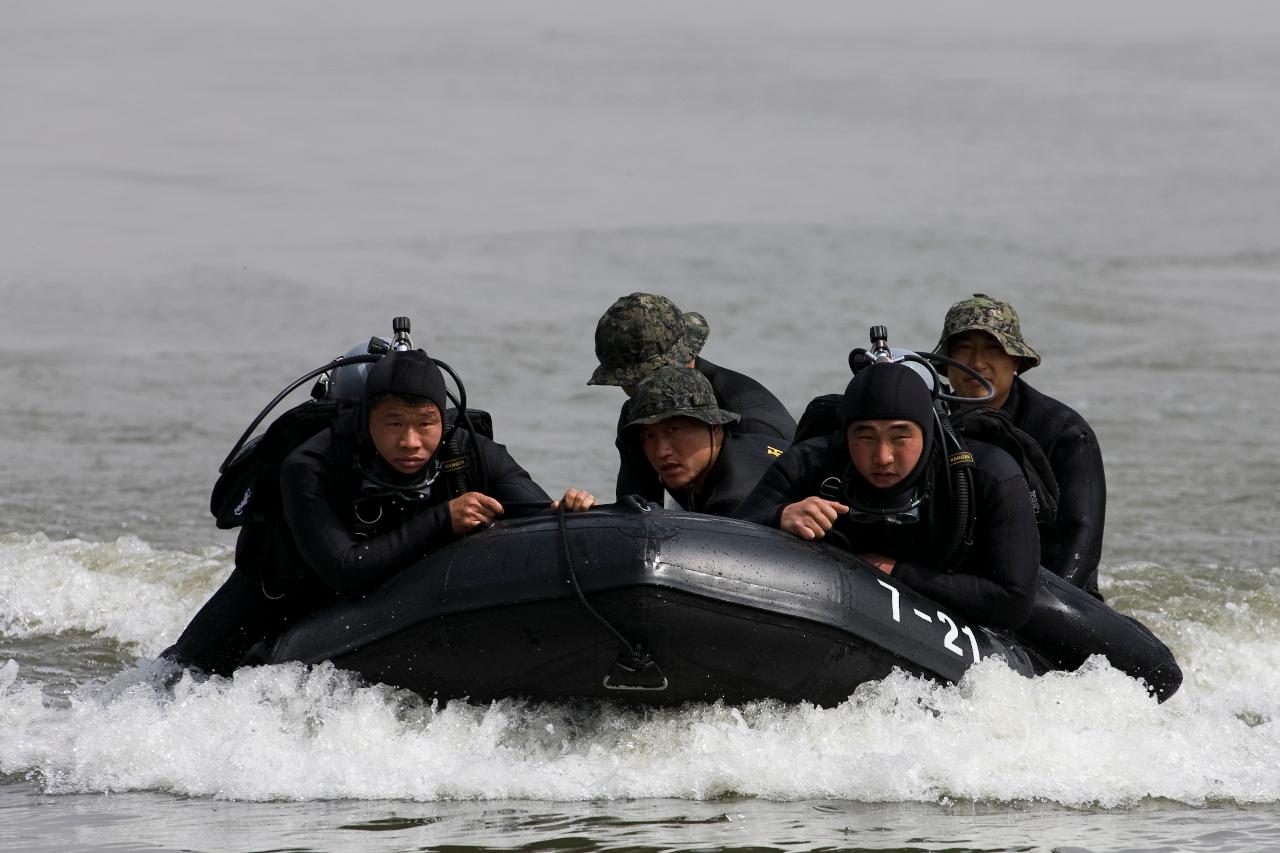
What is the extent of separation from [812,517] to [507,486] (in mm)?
1018

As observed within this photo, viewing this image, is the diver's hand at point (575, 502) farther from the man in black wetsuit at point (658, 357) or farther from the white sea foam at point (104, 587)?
the white sea foam at point (104, 587)

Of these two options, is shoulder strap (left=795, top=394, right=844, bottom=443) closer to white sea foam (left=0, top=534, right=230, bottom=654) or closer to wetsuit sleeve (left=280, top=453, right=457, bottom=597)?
wetsuit sleeve (left=280, top=453, right=457, bottom=597)

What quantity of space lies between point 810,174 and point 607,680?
1039 inches

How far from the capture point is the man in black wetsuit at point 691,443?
6535mm

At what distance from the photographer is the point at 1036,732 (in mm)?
6059

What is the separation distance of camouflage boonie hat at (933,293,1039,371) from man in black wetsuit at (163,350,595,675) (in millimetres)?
1875

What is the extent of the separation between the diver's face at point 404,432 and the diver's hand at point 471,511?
166 mm

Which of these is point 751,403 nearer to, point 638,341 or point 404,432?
point 638,341

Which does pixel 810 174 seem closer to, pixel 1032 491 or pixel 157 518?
pixel 157 518

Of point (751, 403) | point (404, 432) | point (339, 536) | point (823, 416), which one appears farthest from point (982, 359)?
point (339, 536)

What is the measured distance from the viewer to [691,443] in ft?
21.8

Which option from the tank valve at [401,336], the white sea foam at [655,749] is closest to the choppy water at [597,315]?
the white sea foam at [655,749]

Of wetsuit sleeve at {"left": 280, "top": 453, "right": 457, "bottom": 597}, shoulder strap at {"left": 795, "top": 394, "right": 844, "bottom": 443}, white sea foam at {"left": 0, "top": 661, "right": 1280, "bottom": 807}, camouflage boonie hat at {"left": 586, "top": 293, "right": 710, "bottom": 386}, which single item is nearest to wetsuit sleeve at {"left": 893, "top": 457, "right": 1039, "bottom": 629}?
white sea foam at {"left": 0, "top": 661, "right": 1280, "bottom": 807}

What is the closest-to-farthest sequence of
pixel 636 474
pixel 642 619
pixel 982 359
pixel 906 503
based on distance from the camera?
1. pixel 642 619
2. pixel 906 503
3. pixel 636 474
4. pixel 982 359
